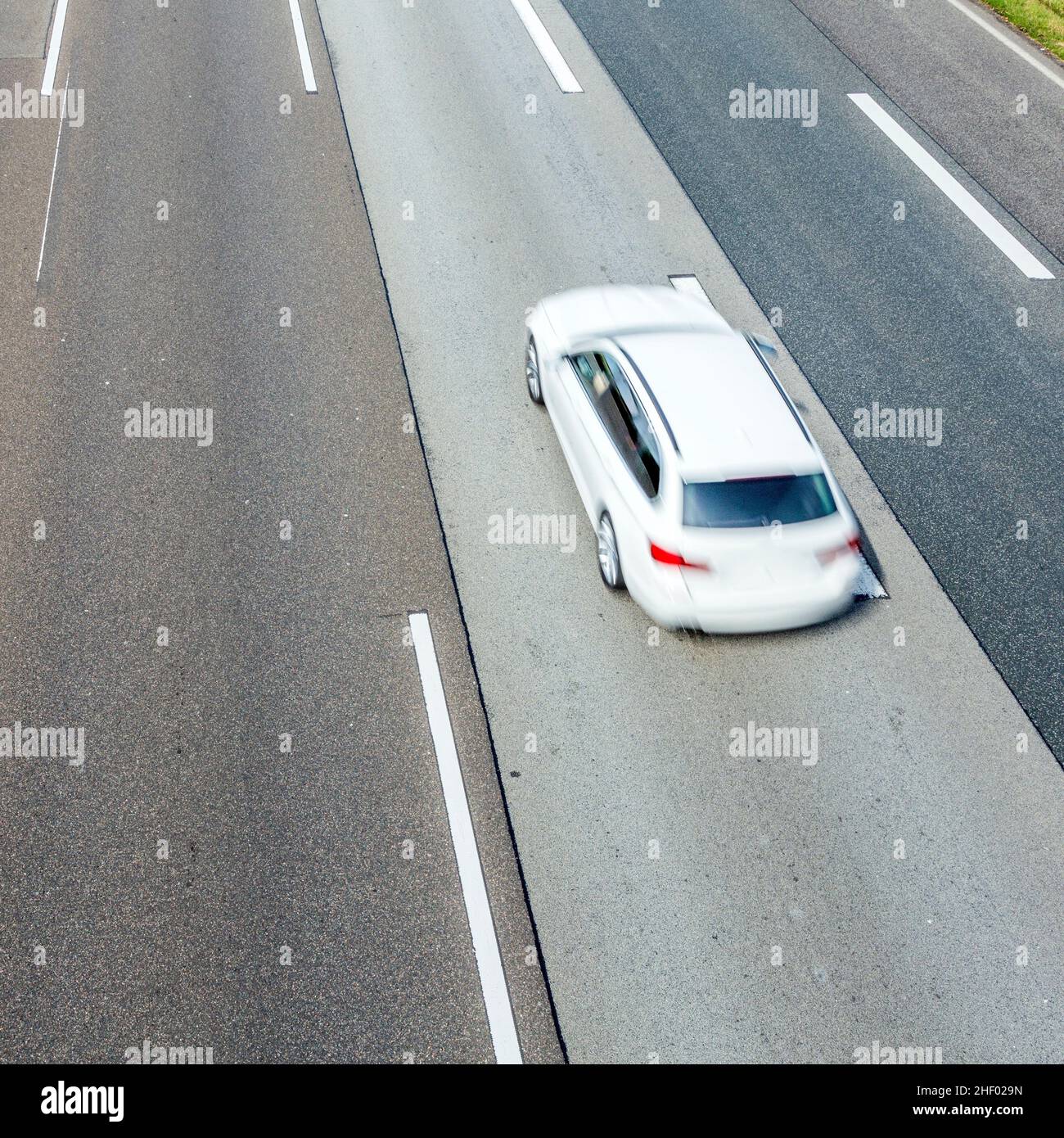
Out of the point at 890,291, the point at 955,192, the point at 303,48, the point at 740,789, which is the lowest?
the point at 740,789

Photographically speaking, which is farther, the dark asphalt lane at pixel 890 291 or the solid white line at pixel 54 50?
the solid white line at pixel 54 50

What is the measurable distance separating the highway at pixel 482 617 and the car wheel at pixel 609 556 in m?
0.22

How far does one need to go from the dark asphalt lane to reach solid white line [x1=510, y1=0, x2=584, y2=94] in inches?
25.4

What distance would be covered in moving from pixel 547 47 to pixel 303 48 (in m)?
3.69

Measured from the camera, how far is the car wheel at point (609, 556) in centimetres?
859

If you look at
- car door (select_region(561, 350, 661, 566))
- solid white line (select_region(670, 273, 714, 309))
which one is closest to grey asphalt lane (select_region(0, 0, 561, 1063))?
car door (select_region(561, 350, 661, 566))

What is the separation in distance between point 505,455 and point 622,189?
17.0 ft

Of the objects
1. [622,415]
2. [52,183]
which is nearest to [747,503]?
[622,415]

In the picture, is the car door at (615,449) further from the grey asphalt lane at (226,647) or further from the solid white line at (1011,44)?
the solid white line at (1011,44)

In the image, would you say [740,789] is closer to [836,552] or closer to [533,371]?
[836,552]

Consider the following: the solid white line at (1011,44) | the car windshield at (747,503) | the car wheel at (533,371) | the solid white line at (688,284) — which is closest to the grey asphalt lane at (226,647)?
the car wheel at (533,371)

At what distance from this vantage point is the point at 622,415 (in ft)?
28.5

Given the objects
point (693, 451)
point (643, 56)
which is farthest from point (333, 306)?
point (643, 56)

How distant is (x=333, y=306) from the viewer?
11.6m
